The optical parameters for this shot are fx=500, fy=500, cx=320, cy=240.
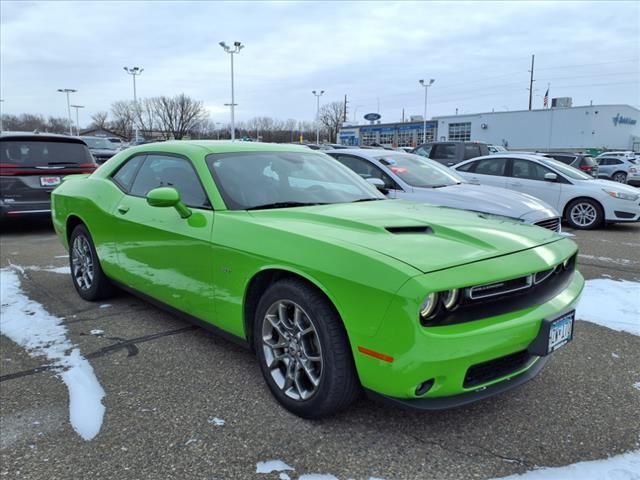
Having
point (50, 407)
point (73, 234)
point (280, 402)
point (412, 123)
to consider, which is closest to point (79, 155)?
point (73, 234)

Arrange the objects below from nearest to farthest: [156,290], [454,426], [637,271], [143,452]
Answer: [143,452], [454,426], [156,290], [637,271]

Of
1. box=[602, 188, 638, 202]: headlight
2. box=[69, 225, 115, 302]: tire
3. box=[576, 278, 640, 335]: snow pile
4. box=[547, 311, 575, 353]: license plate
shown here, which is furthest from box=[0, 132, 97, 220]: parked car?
box=[602, 188, 638, 202]: headlight

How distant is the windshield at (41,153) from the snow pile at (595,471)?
8.17 meters

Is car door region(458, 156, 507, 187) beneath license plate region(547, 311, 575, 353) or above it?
above

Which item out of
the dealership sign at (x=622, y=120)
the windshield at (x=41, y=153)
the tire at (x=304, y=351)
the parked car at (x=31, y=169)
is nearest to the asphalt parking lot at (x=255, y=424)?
the tire at (x=304, y=351)

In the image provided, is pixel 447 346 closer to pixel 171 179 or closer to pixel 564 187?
pixel 171 179

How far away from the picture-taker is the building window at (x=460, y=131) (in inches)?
2218

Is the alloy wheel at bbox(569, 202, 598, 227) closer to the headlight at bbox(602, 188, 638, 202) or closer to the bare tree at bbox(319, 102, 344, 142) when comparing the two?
the headlight at bbox(602, 188, 638, 202)

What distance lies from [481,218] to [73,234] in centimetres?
378

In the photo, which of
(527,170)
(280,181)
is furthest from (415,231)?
(527,170)

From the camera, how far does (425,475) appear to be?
7.25ft

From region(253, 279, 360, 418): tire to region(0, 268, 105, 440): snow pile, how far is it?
0.97 meters

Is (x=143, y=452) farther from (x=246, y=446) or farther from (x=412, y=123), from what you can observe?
(x=412, y=123)

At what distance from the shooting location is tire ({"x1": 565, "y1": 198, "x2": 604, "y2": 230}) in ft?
30.5
